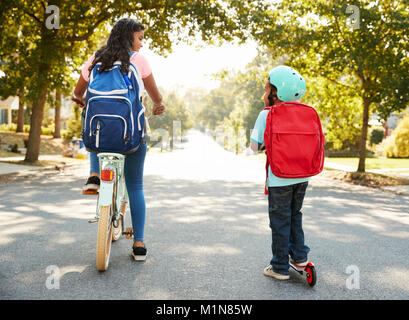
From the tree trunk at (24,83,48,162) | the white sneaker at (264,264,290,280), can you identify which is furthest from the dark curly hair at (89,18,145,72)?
the tree trunk at (24,83,48,162)

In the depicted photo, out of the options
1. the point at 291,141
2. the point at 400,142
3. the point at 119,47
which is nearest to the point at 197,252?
the point at 291,141

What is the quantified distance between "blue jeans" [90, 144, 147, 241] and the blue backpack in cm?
32

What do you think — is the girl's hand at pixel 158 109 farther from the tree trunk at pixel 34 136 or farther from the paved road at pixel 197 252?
the tree trunk at pixel 34 136

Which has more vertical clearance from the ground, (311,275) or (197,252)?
(311,275)

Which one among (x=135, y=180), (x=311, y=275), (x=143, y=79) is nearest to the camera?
(x=311, y=275)

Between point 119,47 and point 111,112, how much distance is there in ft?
1.92

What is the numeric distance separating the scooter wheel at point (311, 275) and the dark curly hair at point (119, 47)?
6.97 ft

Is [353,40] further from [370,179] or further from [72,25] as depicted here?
[72,25]

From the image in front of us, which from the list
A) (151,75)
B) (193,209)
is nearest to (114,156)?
(151,75)

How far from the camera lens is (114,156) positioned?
374 centimetres

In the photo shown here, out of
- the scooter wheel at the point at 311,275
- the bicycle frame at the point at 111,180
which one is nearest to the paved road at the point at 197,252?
the scooter wheel at the point at 311,275

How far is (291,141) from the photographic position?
11.7ft

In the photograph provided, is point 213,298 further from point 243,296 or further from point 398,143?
point 398,143

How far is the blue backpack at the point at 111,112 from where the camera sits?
→ 357cm
